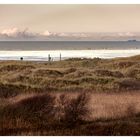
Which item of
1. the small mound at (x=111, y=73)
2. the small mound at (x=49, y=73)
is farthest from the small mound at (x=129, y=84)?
the small mound at (x=49, y=73)

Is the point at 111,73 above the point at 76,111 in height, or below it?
above

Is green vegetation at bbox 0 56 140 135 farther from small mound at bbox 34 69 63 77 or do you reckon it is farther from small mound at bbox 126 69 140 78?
small mound at bbox 34 69 63 77

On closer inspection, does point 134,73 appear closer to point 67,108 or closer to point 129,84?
point 129,84

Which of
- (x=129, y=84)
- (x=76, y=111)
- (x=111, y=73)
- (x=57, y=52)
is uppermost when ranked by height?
(x=57, y=52)

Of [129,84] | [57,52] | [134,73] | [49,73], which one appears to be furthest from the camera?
[57,52]

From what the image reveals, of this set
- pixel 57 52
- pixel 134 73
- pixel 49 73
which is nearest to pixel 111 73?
pixel 134 73

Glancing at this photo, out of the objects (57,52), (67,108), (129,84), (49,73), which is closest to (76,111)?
(67,108)

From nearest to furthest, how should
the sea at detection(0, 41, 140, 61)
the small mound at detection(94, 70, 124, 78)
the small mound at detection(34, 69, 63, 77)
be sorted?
1. the small mound at detection(94, 70, 124, 78)
2. the small mound at detection(34, 69, 63, 77)
3. the sea at detection(0, 41, 140, 61)

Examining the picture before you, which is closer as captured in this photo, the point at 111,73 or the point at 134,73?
the point at 134,73

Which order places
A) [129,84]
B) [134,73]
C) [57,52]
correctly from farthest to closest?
[57,52] → [134,73] → [129,84]

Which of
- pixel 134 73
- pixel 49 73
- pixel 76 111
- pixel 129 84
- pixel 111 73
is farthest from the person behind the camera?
pixel 49 73

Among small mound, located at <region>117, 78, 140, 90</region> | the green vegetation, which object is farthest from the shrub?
small mound, located at <region>117, 78, 140, 90</region>

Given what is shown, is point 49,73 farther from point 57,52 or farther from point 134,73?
point 57,52

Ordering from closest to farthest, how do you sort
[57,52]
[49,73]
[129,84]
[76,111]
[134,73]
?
[76,111], [129,84], [134,73], [49,73], [57,52]
